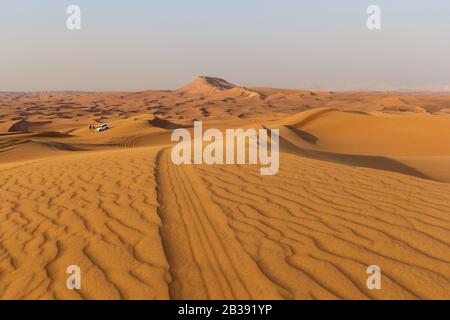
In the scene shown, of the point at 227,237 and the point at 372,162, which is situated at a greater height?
the point at 227,237

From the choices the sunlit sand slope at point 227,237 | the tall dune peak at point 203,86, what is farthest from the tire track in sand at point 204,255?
the tall dune peak at point 203,86

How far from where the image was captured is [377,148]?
62.8 ft

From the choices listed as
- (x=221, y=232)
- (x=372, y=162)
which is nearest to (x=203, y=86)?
(x=372, y=162)

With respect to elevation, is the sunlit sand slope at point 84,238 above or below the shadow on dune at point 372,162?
above

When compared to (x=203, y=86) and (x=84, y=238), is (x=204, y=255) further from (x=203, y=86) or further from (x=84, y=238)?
(x=203, y=86)

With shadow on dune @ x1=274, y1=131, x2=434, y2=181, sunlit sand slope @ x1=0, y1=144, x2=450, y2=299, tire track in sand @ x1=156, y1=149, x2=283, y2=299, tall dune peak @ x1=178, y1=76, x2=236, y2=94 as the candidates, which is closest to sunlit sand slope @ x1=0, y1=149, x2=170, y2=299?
sunlit sand slope @ x1=0, y1=144, x2=450, y2=299

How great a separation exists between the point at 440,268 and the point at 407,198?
252 cm

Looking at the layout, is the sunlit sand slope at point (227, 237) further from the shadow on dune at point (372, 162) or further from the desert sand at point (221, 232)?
the shadow on dune at point (372, 162)

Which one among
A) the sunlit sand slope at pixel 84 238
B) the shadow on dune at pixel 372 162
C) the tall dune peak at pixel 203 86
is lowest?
the shadow on dune at pixel 372 162

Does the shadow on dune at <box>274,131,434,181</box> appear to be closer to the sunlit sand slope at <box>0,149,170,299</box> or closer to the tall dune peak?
the sunlit sand slope at <box>0,149,170,299</box>

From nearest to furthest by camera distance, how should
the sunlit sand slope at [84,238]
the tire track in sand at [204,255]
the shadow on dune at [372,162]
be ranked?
1. the tire track in sand at [204,255]
2. the sunlit sand slope at [84,238]
3. the shadow on dune at [372,162]

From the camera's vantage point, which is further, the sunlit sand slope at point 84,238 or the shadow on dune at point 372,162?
the shadow on dune at point 372,162

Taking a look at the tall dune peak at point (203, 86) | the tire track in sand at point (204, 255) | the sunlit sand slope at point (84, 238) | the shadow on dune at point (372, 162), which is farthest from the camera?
the tall dune peak at point (203, 86)
